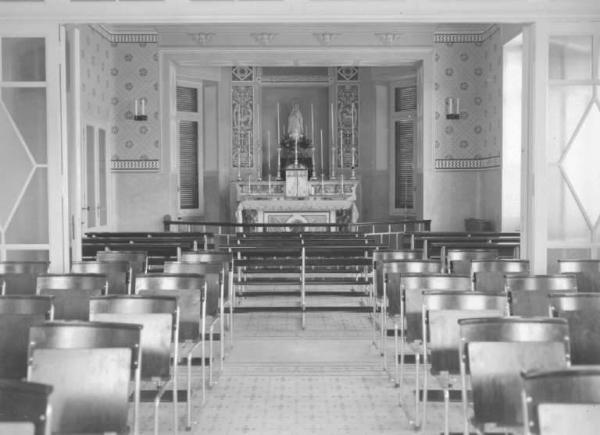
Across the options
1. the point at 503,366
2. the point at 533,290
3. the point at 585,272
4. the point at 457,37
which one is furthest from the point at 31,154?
the point at 457,37

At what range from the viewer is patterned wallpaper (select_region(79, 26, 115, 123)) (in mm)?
11523

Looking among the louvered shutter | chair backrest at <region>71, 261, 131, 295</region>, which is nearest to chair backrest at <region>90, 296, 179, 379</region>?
chair backrest at <region>71, 261, 131, 295</region>

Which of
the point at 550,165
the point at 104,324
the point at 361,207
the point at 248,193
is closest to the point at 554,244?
the point at 550,165

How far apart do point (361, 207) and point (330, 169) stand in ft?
3.40

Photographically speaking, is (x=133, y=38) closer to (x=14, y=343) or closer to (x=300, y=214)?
(x=300, y=214)

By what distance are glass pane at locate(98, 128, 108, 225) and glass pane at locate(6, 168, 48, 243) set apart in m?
5.04

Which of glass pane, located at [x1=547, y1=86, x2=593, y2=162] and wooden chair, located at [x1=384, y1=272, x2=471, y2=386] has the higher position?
glass pane, located at [x1=547, y1=86, x2=593, y2=162]

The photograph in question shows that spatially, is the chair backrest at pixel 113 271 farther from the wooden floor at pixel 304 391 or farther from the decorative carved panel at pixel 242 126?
the decorative carved panel at pixel 242 126

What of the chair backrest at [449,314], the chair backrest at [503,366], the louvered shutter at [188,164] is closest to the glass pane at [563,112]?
the chair backrest at [449,314]

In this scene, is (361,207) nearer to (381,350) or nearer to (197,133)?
(197,133)

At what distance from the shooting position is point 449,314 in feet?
13.7

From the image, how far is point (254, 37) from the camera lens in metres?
13.2

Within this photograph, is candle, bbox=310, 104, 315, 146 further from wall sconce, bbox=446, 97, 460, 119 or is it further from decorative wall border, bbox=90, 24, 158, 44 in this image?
decorative wall border, bbox=90, 24, 158, 44

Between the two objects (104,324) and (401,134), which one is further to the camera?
(401,134)
